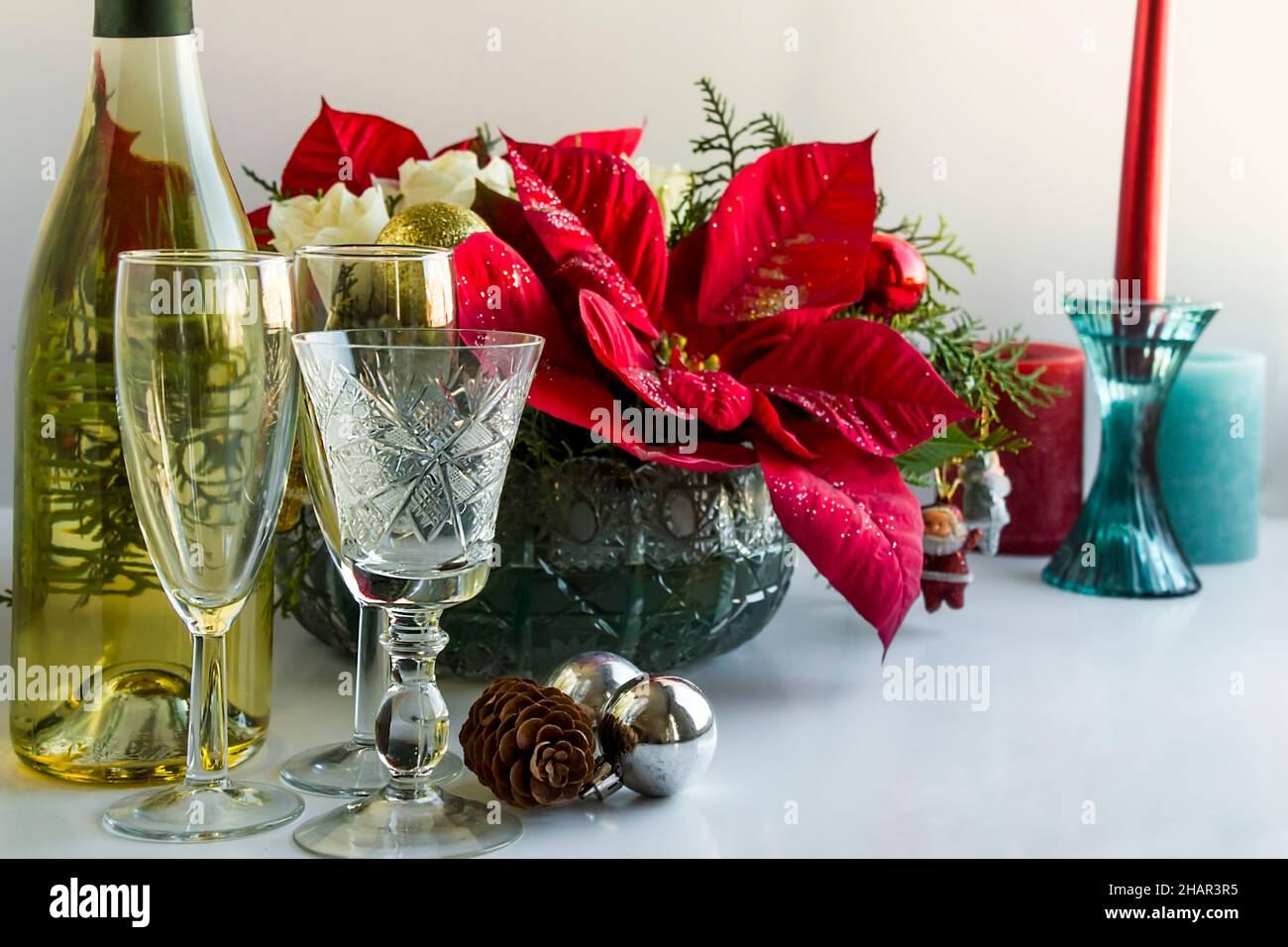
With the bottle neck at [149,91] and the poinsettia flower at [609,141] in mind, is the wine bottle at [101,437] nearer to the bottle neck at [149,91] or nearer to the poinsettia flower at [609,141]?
the bottle neck at [149,91]

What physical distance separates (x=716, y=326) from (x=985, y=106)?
0.41 meters

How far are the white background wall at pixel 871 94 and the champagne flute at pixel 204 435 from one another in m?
0.49

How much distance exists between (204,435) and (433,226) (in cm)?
18

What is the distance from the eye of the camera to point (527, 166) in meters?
0.70

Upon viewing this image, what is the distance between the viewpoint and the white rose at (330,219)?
694mm

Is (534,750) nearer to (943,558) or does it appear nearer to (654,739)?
(654,739)

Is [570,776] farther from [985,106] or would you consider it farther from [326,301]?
[985,106]

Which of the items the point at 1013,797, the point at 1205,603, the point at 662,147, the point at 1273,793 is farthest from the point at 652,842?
the point at 662,147

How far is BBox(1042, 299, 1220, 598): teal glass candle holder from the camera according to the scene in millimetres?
888

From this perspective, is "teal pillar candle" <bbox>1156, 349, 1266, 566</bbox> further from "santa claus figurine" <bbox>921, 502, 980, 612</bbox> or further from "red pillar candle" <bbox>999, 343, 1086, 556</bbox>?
"santa claus figurine" <bbox>921, 502, 980, 612</bbox>

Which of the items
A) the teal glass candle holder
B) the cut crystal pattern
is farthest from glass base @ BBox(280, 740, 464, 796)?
the teal glass candle holder

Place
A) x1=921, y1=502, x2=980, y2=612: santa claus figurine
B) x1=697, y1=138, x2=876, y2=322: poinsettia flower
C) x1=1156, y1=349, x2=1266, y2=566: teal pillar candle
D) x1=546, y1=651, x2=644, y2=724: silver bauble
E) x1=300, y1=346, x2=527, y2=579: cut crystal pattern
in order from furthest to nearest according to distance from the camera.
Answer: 1. x1=1156, y1=349, x2=1266, y2=566: teal pillar candle
2. x1=921, y1=502, x2=980, y2=612: santa claus figurine
3. x1=697, y1=138, x2=876, y2=322: poinsettia flower
4. x1=546, y1=651, x2=644, y2=724: silver bauble
5. x1=300, y1=346, x2=527, y2=579: cut crystal pattern

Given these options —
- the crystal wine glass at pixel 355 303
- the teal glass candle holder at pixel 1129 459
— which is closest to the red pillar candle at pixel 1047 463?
the teal glass candle holder at pixel 1129 459

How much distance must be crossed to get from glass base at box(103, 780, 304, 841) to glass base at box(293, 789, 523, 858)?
0.02 meters
